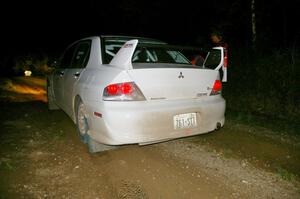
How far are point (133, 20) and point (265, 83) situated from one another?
19.6 meters

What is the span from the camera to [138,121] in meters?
3.01

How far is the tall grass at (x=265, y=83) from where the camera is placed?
5.95 metres

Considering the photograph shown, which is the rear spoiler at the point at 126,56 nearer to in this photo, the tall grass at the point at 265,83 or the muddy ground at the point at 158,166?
the muddy ground at the point at 158,166

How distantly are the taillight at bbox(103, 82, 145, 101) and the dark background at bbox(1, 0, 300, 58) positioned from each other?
10583 millimetres

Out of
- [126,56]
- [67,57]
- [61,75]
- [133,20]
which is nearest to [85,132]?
[126,56]

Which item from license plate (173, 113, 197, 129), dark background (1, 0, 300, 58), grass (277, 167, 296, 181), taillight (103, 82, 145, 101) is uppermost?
dark background (1, 0, 300, 58)

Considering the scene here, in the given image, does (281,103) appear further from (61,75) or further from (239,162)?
(61,75)

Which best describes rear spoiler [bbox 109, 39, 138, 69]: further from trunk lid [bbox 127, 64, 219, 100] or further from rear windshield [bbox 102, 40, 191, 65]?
rear windshield [bbox 102, 40, 191, 65]

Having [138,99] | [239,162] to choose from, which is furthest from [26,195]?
[239,162]

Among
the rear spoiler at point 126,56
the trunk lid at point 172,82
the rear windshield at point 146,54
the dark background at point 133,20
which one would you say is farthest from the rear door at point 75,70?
the dark background at point 133,20

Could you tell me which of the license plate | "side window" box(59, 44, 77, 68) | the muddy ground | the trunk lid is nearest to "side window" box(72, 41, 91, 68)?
"side window" box(59, 44, 77, 68)

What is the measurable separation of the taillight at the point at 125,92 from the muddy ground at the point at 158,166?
3.12 ft

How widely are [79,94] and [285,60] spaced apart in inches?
191

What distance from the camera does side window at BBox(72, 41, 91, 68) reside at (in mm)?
4207
